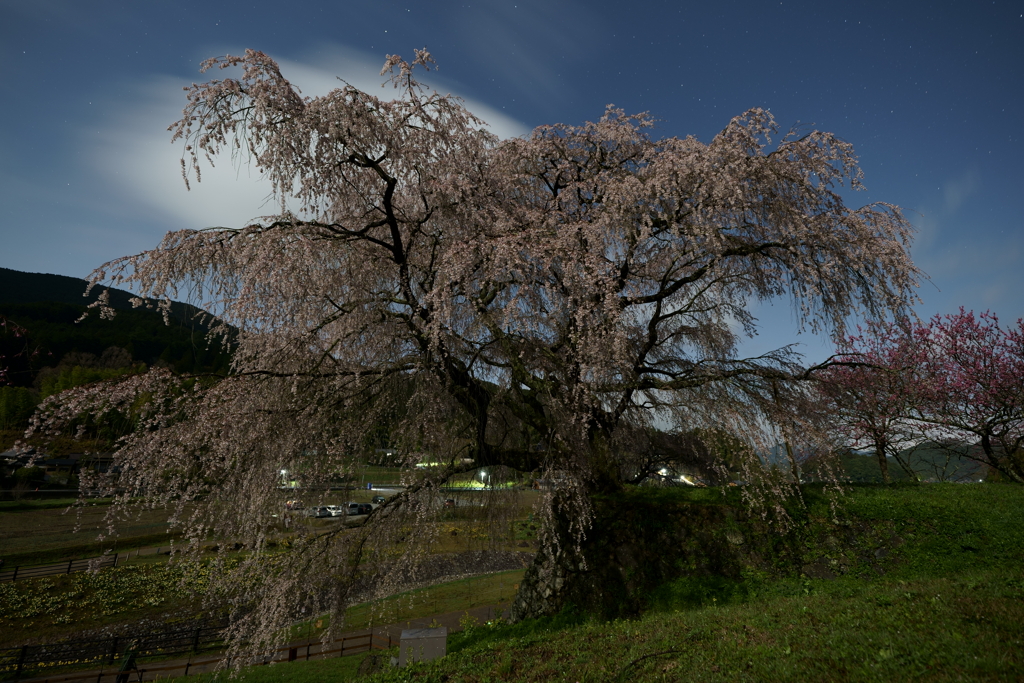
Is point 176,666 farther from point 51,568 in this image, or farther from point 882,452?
point 882,452

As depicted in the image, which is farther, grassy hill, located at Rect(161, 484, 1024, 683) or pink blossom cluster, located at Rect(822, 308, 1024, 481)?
pink blossom cluster, located at Rect(822, 308, 1024, 481)

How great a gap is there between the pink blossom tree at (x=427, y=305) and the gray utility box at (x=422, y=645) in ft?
4.57

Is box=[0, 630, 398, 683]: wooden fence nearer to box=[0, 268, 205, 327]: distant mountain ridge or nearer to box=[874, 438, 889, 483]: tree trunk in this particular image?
box=[874, 438, 889, 483]: tree trunk

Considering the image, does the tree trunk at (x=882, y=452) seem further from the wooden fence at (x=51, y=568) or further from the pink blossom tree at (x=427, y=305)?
the wooden fence at (x=51, y=568)

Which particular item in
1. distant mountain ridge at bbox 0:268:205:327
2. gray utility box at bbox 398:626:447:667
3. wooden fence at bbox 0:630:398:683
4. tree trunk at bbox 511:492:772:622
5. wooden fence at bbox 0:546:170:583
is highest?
distant mountain ridge at bbox 0:268:205:327

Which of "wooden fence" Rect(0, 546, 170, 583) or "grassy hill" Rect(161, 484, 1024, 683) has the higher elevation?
"grassy hill" Rect(161, 484, 1024, 683)

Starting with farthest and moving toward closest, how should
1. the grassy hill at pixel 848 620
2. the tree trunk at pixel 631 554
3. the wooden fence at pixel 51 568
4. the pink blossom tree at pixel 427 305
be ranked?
the wooden fence at pixel 51 568, the tree trunk at pixel 631 554, the pink blossom tree at pixel 427 305, the grassy hill at pixel 848 620

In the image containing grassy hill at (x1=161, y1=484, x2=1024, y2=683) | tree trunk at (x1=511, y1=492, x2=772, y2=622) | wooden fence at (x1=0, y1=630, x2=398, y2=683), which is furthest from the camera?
wooden fence at (x1=0, y1=630, x2=398, y2=683)

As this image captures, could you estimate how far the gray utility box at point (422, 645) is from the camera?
840 centimetres

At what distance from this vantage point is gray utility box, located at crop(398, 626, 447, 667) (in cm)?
840

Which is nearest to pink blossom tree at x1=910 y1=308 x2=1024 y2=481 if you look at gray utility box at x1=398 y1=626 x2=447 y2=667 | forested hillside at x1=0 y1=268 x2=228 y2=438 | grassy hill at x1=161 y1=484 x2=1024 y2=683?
grassy hill at x1=161 y1=484 x2=1024 y2=683

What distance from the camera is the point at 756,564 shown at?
8148mm

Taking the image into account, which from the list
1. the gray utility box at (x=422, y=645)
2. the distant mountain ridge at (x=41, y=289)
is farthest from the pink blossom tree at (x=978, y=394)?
the distant mountain ridge at (x=41, y=289)

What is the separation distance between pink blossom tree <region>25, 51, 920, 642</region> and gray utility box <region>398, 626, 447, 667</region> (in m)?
1.39
